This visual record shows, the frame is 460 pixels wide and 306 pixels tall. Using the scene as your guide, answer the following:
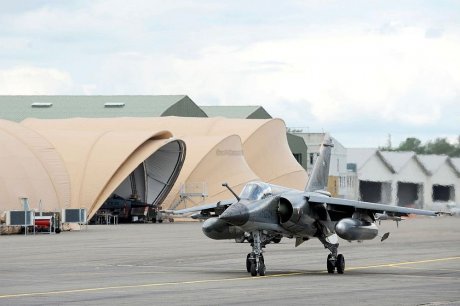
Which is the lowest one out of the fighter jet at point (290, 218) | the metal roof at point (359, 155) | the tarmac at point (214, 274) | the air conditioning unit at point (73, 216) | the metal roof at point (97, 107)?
the tarmac at point (214, 274)

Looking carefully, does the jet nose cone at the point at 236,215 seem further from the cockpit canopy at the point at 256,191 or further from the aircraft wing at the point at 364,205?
the aircraft wing at the point at 364,205

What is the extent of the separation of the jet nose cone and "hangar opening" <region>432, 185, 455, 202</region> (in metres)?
75.1

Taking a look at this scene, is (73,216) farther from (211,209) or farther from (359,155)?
(359,155)

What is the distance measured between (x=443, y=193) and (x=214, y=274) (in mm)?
77580

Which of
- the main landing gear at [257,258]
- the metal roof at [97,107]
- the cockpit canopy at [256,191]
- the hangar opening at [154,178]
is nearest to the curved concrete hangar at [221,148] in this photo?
the hangar opening at [154,178]

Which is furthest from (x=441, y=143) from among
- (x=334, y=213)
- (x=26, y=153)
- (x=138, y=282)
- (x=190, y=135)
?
(x=138, y=282)

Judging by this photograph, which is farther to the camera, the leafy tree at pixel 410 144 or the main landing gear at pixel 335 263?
the leafy tree at pixel 410 144

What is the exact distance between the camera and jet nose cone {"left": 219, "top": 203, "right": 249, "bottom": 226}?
29.9 meters

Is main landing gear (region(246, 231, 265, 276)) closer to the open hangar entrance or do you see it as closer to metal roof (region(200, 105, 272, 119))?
the open hangar entrance

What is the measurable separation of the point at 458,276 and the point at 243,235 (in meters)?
6.03

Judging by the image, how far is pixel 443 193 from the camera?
107m

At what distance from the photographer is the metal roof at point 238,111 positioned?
442 feet

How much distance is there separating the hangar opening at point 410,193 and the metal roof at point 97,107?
23.9 meters

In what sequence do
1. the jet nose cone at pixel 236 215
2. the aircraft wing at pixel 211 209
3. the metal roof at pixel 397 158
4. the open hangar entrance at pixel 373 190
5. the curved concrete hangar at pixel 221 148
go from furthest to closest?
the metal roof at pixel 397 158 → the open hangar entrance at pixel 373 190 → the curved concrete hangar at pixel 221 148 → the aircraft wing at pixel 211 209 → the jet nose cone at pixel 236 215
